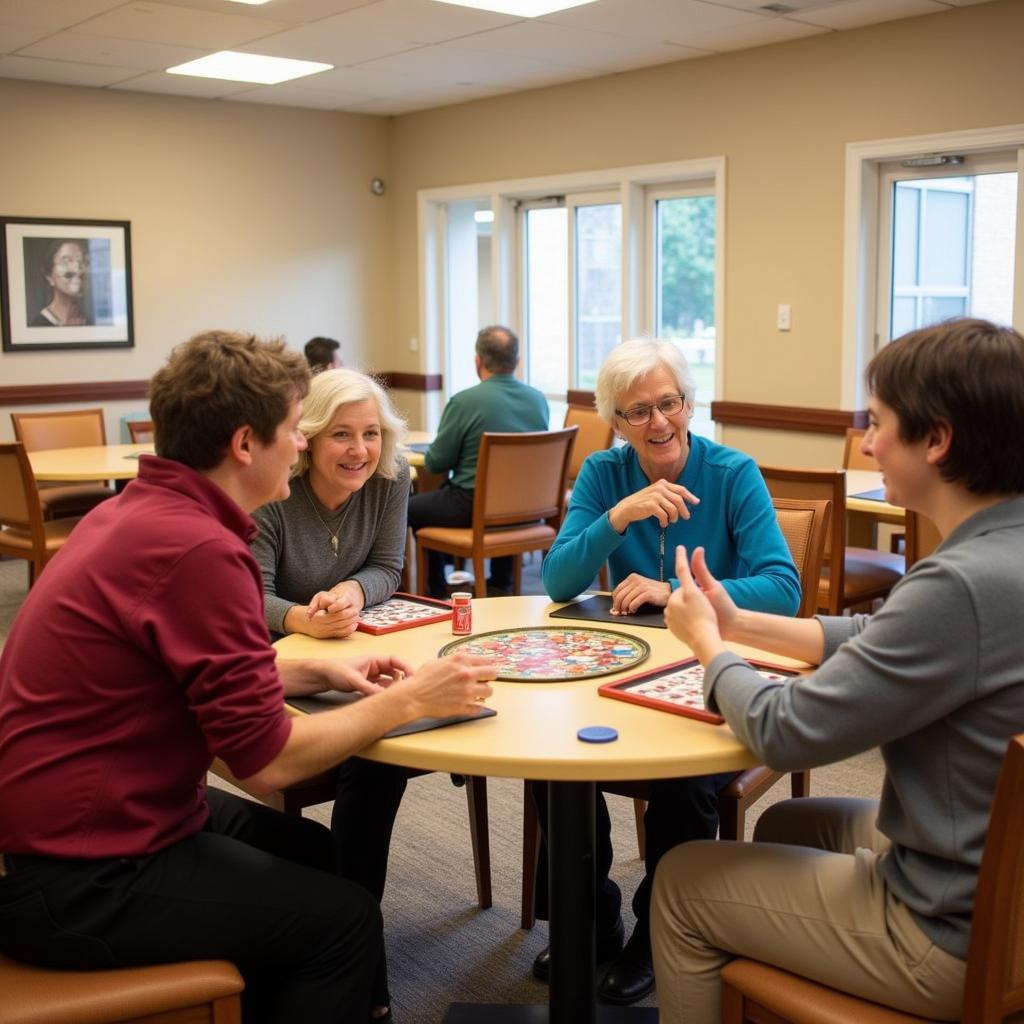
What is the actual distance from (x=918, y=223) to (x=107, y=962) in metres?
5.23

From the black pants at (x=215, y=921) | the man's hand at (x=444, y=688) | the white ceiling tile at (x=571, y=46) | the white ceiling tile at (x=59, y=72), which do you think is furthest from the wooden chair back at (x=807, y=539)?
the white ceiling tile at (x=59, y=72)

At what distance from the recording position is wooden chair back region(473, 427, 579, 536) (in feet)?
16.0

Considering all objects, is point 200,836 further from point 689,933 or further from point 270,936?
point 689,933

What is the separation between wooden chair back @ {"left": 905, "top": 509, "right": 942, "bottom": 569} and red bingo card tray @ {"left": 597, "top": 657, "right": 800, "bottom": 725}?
1818 millimetres

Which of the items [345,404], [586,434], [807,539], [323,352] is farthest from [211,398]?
[323,352]

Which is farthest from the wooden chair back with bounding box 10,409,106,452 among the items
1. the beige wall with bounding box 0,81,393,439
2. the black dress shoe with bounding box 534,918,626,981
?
the black dress shoe with bounding box 534,918,626,981

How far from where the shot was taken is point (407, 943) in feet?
8.57

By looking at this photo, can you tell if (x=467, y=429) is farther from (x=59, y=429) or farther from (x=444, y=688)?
(x=444, y=688)

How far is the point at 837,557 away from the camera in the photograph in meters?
3.87

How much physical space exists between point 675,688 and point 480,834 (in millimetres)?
1028

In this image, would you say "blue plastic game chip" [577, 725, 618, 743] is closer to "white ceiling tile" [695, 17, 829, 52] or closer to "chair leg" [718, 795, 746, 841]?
"chair leg" [718, 795, 746, 841]

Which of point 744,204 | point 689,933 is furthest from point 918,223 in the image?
point 689,933

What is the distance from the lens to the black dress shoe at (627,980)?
229 cm

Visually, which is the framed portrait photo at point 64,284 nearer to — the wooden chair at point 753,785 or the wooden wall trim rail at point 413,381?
the wooden wall trim rail at point 413,381
